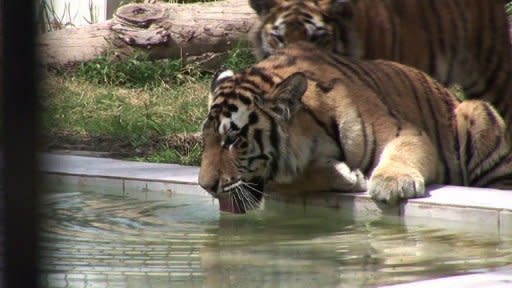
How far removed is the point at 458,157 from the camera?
5484 millimetres

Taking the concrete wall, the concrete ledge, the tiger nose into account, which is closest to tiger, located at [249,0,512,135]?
the concrete ledge

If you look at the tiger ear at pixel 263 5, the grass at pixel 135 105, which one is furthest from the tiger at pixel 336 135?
the grass at pixel 135 105

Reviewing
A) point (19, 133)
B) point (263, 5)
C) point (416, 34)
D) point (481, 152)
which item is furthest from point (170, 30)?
point (19, 133)

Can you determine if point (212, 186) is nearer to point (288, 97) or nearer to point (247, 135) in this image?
point (247, 135)

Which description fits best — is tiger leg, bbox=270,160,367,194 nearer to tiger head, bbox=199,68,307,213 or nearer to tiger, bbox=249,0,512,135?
tiger head, bbox=199,68,307,213

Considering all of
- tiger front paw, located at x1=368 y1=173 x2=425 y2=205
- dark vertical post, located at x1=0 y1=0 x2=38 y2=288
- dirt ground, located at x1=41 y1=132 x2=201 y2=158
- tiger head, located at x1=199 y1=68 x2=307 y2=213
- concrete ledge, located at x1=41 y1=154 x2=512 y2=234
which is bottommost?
dirt ground, located at x1=41 y1=132 x2=201 y2=158

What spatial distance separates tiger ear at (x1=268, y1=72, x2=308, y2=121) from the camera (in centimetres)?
486

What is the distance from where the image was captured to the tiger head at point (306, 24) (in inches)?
245

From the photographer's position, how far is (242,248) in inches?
164

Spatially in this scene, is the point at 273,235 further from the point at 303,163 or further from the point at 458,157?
the point at 458,157

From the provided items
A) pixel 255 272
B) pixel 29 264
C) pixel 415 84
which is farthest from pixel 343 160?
pixel 29 264

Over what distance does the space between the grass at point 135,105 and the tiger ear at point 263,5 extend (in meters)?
1.03

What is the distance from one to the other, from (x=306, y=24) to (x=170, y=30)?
3045 millimetres

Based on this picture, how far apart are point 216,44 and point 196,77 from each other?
0.41 m
